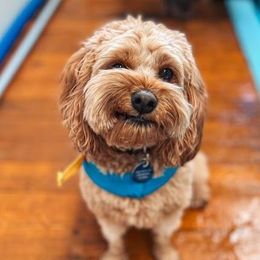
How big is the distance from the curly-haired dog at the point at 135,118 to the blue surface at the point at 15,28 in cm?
115

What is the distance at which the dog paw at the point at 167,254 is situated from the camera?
1.47m

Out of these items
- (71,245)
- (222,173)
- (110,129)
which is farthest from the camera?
(222,173)

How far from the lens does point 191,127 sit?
1.18 metres

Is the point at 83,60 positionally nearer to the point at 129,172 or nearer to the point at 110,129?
the point at 110,129

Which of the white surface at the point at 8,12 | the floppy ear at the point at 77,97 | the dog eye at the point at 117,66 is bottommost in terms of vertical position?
the white surface at the point at 8,12

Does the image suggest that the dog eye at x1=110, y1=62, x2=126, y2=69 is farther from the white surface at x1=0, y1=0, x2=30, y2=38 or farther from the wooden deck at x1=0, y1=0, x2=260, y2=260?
the white surface at x1=0, y1=0, x2=30, y2=38

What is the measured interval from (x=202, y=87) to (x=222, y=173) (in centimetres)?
74

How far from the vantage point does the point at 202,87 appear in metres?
1.18

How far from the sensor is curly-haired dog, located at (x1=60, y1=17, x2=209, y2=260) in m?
1.01

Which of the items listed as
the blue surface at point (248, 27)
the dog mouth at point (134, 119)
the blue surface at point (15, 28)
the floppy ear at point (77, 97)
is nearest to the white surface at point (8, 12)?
the blue surface at point (15, 28)

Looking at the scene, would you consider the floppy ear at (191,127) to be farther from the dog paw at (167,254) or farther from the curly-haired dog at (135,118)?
the dog paw at (167,254)

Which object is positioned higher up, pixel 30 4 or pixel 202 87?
pixel 202 87

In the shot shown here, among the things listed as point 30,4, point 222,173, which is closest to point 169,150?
point 222,173

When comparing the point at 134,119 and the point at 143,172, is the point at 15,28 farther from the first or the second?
the point at 134,119
